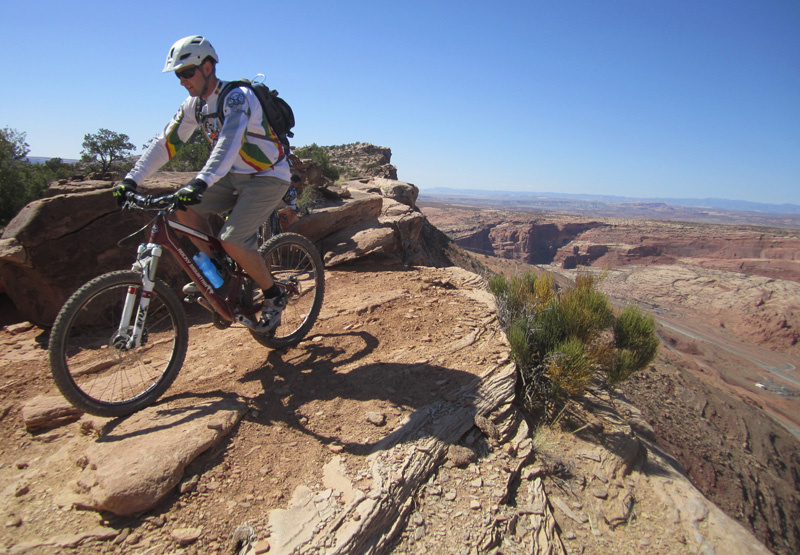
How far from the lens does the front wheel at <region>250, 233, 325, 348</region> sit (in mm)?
3588

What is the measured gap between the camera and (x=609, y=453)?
412 cm

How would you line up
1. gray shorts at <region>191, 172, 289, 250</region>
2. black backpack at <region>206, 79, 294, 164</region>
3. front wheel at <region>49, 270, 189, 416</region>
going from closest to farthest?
front wheel at <region>49, 270, 189, 416</region> < black backpack at <region>206, 79, 294, 164</region> < gray shorts at <region>191, 172, 289, 250</region>

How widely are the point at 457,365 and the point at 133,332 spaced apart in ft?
8.38

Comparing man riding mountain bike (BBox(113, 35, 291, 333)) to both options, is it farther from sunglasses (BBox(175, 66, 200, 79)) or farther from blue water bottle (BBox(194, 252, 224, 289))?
blue water bottle (BBox(194, 252, 224, 289))

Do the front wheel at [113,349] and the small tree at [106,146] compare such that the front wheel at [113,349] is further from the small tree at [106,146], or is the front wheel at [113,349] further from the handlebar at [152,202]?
the small tree at [106,146]

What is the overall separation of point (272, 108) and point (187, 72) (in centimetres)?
57

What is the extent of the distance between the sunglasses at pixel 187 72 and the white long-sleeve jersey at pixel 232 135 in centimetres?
17

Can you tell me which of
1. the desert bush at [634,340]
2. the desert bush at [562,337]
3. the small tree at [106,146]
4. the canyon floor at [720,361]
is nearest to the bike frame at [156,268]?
the desert bush at [562,337]

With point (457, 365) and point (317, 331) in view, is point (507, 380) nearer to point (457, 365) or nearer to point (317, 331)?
point (457, 365)

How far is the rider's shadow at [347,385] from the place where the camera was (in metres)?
2.76

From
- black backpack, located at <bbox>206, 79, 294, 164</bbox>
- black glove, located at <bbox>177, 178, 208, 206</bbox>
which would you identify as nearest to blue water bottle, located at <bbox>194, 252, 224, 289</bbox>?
black glove, located at <bbox>177, 178, 208, 206</bbox>

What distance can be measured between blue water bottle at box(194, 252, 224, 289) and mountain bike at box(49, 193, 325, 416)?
3cm

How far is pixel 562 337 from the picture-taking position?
195 inches

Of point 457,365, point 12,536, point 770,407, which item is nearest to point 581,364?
point 457,365
